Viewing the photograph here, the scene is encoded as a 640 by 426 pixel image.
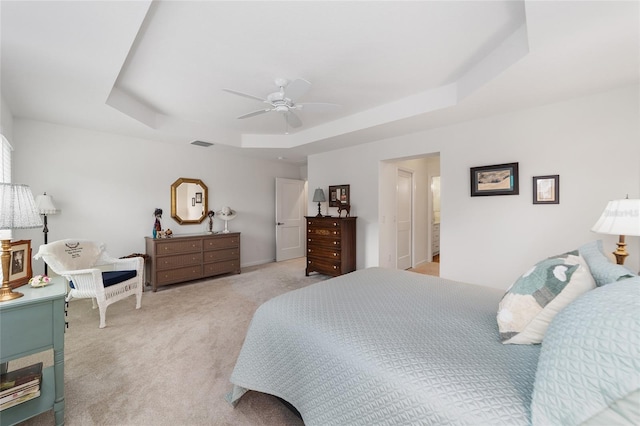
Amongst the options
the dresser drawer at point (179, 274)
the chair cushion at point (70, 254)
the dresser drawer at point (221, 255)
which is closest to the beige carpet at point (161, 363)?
the dresser drawer at point (179, 274)

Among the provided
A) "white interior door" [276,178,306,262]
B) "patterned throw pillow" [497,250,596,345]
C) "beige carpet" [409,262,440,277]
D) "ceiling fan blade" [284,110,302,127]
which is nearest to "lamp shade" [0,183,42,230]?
"ceiling fan blade" [284,110,302,127]

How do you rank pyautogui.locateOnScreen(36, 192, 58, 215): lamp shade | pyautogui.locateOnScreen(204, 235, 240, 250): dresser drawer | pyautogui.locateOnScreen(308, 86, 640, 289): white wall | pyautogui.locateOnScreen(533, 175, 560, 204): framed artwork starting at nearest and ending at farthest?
1. pyautogui.locateOnScreen(308, 86, 640, 289): white wall
2. pyautogui.locateOnScreen(533, 175, 560, 204): framed artwork
3. pyautogui.locateOnScreen(36, 192, 58, 215): lamp shade
4. pyautogui.locateOnScreen(204, 235, 240, 250): dresser drawer

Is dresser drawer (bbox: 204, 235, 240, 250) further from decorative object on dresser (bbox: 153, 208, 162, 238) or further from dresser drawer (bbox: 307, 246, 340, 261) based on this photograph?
dresser drawer (bbox: 307, 246, 340, 261)

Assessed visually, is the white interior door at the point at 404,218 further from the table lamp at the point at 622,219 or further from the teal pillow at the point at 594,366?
the teal pillow at the point at 594,366

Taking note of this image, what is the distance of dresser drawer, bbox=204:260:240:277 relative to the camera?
4.52m

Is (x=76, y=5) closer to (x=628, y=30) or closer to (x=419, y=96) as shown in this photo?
(x=419, y=96)

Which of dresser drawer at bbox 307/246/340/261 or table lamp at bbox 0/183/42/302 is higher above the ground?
table lamp at bbox 0/183/42/302

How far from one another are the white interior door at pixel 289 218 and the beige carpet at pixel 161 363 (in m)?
2.50

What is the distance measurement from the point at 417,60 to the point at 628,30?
133cm

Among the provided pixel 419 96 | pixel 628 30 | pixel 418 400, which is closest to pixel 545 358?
pixel 418 400

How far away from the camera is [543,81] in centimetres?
232

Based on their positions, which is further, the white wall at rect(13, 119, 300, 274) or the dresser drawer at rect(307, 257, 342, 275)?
the dresser drawer at rect(307, 257, 342, 275)

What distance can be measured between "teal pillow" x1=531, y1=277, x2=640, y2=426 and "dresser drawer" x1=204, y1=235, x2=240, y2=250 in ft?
15.0

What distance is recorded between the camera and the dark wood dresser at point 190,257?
3.99 meters
